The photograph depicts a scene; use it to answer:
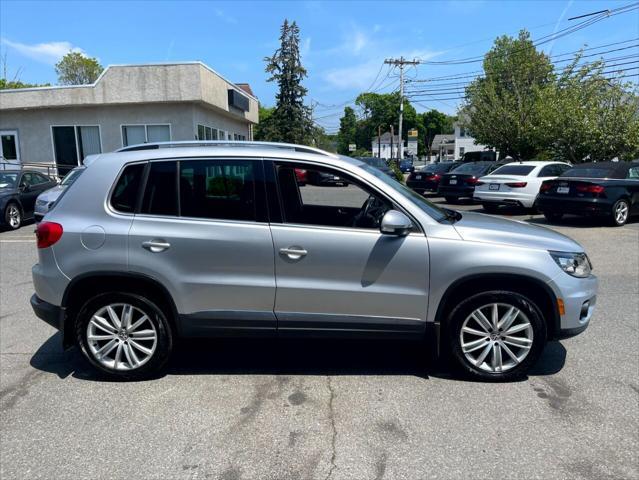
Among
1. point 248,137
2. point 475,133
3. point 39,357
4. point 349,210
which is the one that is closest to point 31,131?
point 248,137

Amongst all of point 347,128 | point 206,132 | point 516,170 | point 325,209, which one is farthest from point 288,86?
point 347,128

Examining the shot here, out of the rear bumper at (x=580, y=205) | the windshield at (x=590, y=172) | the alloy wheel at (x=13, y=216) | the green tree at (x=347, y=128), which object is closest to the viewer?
the rear bumper at (x=580, y=205)

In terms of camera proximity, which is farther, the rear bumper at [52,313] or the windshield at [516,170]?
the windshield at [516,170]

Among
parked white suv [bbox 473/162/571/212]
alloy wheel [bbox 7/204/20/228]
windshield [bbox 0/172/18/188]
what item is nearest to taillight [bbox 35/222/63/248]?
alloy wheel [bbox 7/204/20/228]

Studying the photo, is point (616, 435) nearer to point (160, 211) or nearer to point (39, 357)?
point (160, 211)

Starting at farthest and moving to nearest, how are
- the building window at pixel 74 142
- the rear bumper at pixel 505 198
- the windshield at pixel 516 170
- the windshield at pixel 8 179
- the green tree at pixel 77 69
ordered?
the green tree at pixel 77 69
the building window at pixel 74 142
the windshield at pixel 516 170
the rear bumper at pixel 505 198
the windshield at pixel 8 179

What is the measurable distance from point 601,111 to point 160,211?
20223 millimetres

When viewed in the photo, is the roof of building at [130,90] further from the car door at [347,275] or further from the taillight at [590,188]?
the car door at [347,275]

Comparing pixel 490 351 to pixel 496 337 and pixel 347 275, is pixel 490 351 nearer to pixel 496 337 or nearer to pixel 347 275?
pixel 496 337

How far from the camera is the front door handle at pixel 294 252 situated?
3.59 meters

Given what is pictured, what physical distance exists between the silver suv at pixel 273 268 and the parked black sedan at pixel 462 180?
13196mm

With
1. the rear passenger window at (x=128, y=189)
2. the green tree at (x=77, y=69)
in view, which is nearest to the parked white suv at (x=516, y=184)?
the rear passenger window at (x=128, y=189)

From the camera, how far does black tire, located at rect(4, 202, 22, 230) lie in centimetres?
1214

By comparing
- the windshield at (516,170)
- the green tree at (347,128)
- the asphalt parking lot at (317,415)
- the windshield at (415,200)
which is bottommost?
the asphalt parking lot at (317,415)
